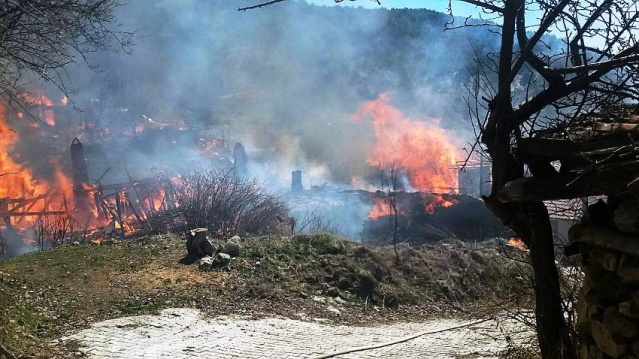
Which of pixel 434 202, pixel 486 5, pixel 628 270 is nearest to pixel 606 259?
pixel 628 270

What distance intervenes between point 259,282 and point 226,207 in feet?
19.0

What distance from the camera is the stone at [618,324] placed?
10.5 ft

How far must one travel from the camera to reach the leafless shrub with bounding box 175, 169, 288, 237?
1558 cm

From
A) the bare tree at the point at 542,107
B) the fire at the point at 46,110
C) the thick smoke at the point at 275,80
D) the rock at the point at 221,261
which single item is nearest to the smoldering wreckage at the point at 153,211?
the fire at the point at 46,110

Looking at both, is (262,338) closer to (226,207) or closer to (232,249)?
(232,249)

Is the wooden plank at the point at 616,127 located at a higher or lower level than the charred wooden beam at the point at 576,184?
higher

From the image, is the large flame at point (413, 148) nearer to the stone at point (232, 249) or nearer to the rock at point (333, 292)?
the stone at point (232, 249)

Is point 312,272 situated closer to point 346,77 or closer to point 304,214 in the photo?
point 304,214

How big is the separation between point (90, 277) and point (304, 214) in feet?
40.3

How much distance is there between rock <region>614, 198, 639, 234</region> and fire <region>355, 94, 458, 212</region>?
27395 mm

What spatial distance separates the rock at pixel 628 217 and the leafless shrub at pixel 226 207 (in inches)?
517

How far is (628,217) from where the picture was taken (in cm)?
311

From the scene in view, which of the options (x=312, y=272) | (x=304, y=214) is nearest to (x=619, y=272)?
(x=312, y=272)

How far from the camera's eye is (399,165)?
33.6 m
